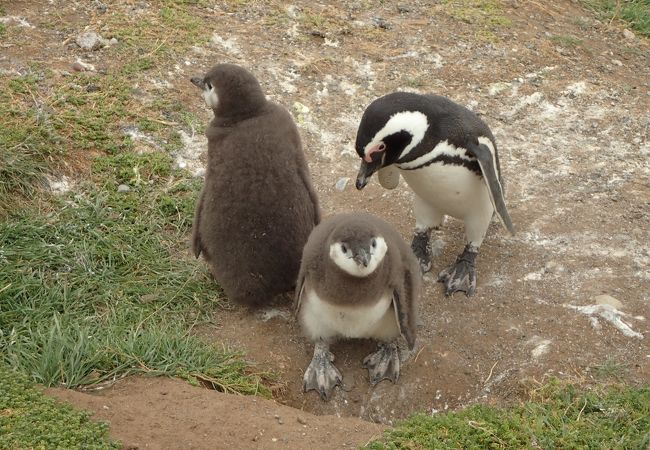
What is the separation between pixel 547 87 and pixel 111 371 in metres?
4.59

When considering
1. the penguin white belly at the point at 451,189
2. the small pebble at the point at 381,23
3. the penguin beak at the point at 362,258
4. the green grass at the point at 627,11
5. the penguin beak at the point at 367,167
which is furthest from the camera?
the green grass at the point at 627,11

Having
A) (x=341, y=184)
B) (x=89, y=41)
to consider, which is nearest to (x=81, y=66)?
(x=89, y=41)

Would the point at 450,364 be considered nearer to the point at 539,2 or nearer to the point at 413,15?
the point at 413,15

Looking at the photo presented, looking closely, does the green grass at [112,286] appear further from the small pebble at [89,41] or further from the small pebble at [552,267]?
the small pebble at [552,267]

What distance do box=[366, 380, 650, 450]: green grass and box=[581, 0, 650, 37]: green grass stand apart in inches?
209

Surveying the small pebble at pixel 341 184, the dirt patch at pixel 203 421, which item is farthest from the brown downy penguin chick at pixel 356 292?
the small pebble at pixel 341 184

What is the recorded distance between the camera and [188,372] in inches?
148

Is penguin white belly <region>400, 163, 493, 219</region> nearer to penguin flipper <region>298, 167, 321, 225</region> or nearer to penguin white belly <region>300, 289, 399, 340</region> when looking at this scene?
penguin flipper <region>298, 167, 321, 225</region>

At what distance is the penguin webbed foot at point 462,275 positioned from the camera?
4781mm

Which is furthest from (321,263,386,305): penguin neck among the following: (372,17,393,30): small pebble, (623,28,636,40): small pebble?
(623,28,636,40): small pebble

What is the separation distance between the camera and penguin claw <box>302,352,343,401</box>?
4.05m

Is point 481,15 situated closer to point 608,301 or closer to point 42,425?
point 608,301

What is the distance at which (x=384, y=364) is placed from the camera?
4.12 m

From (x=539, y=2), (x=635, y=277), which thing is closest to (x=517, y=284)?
(x=635, y=277)
